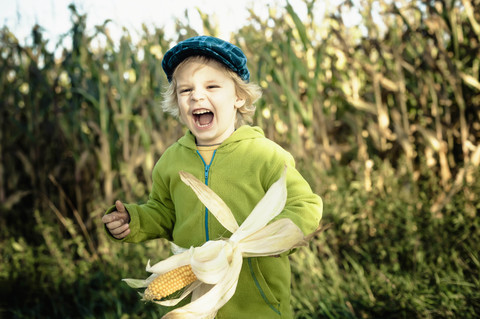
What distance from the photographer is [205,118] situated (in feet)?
4.04

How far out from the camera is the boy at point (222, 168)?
119cm

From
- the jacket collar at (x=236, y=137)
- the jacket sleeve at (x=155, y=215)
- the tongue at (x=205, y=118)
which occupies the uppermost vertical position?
the tongue at (x=205, y=118)

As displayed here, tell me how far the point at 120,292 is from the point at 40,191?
1333 mm

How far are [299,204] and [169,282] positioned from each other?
14.2 inches

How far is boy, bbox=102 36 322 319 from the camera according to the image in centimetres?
119

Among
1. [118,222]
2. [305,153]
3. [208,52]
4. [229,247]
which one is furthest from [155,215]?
[305,153]

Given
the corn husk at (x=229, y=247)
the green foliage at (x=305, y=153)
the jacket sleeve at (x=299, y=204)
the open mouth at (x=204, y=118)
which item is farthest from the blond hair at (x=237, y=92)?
the green foliage at (x=305, y=153)

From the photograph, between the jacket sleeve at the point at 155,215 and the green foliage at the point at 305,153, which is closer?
the jacket sleeve at the point at 155,215

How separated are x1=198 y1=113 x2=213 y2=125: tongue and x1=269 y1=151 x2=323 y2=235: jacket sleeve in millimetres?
223

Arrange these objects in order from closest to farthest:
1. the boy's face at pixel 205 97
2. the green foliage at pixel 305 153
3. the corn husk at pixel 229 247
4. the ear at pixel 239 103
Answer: the corn husk at pixel 229 247, the boy's face at pixel 205 97, the ear at pixel 239 103, the green foliage at pixel 305 153

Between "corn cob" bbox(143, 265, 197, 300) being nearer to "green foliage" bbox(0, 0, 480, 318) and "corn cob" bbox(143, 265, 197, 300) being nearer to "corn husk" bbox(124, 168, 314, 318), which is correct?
"corn husk" bbox(124, 168, 314, 318)

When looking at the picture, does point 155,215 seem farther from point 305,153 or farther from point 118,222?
point 305,153

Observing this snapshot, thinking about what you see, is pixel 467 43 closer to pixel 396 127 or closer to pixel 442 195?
pixel 396 127

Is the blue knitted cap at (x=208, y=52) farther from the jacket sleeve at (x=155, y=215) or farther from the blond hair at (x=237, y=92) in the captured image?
the jacket sleeve at (x=155, y=215)
